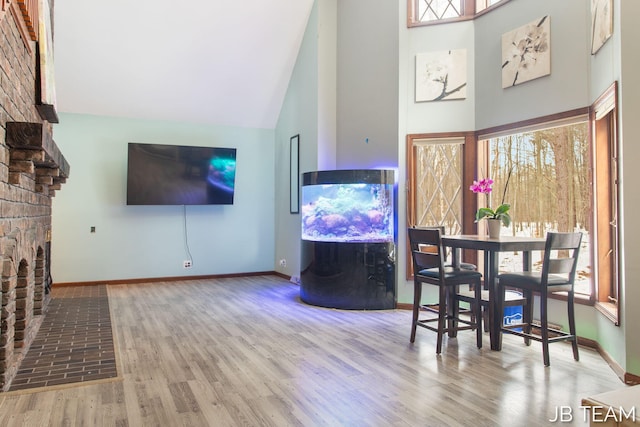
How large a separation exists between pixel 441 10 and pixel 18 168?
4.36m

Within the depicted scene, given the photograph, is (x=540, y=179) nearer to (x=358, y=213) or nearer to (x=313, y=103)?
(x=358, y=213)

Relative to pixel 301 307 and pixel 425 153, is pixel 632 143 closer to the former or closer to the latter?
pixel 425 153

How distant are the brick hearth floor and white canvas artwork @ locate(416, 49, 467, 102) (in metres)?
3.90

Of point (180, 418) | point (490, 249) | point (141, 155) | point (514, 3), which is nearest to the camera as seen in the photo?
point (180, 418)

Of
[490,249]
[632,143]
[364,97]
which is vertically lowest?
[490,249]

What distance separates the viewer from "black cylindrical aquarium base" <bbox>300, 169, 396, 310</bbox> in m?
5.04

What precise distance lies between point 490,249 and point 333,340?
144 centimetres

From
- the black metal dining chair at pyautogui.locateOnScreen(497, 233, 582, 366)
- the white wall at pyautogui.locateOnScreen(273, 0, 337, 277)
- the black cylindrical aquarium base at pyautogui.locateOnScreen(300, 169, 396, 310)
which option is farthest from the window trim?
the white wall at pyautogui.locateOnScreen(273, 0, 337, 277)

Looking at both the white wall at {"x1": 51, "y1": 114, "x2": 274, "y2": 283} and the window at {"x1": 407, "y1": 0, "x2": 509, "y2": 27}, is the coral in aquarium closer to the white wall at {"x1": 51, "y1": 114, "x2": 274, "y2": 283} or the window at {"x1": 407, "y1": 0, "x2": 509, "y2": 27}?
the window at {"x1": 407, "y1": 0, "x2": 509, "y2": 27}

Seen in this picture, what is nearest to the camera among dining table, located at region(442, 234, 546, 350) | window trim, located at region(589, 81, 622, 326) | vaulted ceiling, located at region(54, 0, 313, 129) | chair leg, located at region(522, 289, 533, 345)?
window trim, located at region(589, 81, 622, 326)

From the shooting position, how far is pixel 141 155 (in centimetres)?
673

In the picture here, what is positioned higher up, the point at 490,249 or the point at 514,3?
the point at 514,3

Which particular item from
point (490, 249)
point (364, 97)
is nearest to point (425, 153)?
point (364, 97)

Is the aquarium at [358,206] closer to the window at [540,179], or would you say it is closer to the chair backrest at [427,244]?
Answer: the window at [540,179]
